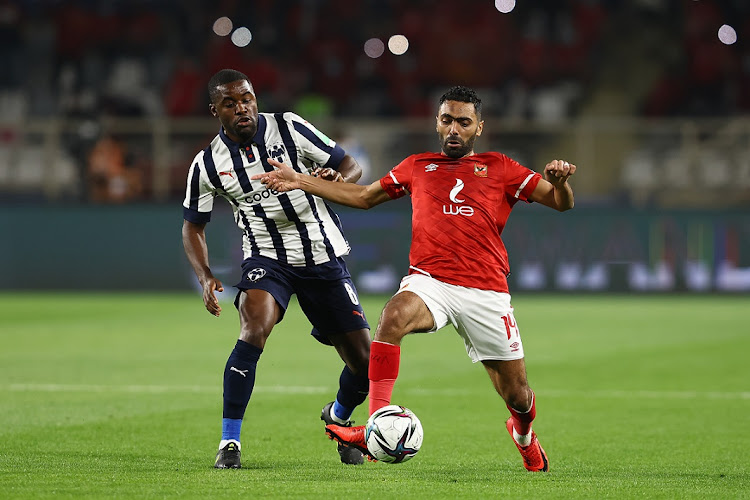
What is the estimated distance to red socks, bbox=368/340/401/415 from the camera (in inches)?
226

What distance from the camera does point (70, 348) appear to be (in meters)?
12.6

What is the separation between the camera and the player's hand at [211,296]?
636cm

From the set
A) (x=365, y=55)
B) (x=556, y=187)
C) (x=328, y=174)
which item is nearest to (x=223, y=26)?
(x=365, y=55)

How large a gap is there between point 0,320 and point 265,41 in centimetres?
1203

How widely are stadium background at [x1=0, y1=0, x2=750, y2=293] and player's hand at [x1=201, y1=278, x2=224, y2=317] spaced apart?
507 inches

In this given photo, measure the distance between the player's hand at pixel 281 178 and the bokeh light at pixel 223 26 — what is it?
2060 centimetres

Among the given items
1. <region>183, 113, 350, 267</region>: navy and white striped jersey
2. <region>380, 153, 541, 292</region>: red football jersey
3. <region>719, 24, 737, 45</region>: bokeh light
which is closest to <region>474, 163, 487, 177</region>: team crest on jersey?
<region>380, 153, 541, 292</region>: red football jersey

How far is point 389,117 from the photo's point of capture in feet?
77.5

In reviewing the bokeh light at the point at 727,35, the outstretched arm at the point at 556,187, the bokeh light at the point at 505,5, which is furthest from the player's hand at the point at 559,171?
the bokeh light at the point at 505,5

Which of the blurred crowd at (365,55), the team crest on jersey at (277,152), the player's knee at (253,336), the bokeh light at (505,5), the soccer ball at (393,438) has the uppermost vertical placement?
the bokeh light at (505,5)

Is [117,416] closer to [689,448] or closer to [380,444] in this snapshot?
[380,444]

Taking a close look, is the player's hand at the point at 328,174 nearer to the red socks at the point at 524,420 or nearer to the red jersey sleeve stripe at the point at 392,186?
the red jersey sleeve stripe at the point at 392,186

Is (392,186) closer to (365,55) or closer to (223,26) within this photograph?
(365,55)

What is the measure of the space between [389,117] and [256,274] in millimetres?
17411
